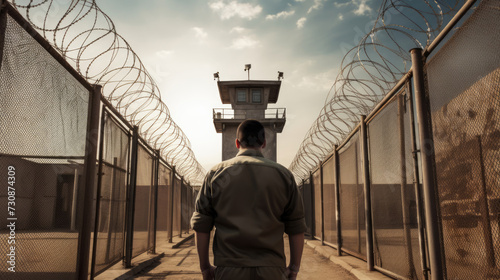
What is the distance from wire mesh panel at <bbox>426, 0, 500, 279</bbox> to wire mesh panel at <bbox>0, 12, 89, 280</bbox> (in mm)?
2663

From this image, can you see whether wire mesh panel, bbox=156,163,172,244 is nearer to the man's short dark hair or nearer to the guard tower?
the man's short dark hair

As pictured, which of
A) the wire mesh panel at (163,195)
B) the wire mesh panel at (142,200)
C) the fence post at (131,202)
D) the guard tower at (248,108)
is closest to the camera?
the fence post at (131,202)

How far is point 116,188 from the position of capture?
5293 millimetres

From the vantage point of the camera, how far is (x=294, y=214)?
222 centimetres

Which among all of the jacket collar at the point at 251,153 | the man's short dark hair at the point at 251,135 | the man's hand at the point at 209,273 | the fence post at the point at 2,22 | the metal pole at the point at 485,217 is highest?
the fence post at the point at 2,22

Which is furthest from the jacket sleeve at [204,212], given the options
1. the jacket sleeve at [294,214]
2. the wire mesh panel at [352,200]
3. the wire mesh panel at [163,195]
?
the wire mesh panel at [163,195]

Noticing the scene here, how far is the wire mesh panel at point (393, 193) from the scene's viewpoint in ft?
12.7

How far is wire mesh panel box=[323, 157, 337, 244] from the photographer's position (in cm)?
878

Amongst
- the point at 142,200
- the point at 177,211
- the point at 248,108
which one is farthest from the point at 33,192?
the point at 248,108

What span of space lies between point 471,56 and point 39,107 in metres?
2.79

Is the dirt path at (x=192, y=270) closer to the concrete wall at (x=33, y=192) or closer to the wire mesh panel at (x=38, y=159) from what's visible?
the wire mesh panel at (x=38, y=159)

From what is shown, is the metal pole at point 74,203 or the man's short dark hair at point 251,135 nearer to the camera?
the man's short dark hair at point 251,135

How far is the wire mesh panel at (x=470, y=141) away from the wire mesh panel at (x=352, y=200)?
10.9ft

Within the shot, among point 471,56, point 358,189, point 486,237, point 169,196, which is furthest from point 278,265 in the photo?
point 169,196
